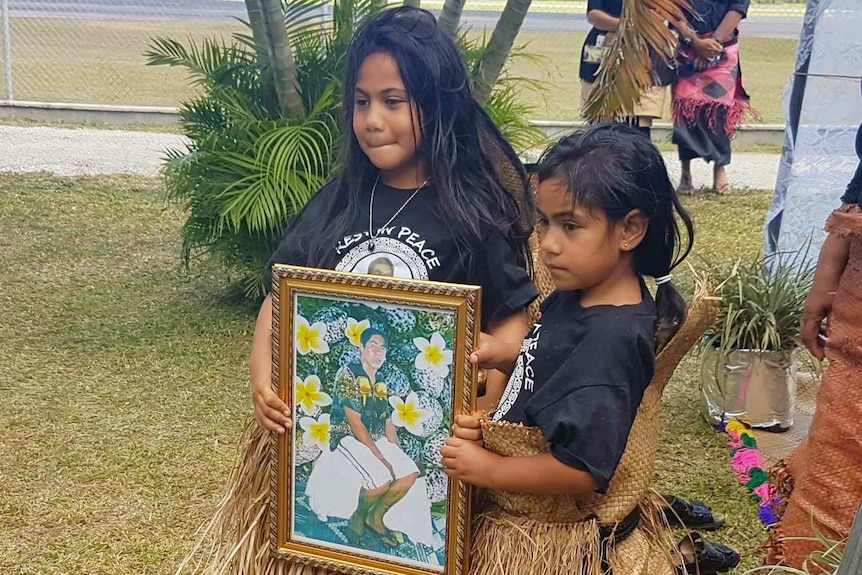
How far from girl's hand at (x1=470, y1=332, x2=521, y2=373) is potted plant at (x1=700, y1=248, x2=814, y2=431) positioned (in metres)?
2.12

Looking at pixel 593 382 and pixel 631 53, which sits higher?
pixel 631 53

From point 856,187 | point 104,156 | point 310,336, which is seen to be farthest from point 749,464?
point 104,156

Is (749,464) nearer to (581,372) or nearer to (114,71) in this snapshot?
(581,372)

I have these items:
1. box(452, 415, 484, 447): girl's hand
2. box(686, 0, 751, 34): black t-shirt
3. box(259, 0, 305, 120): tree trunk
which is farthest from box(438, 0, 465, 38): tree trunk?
box(686, 0, 751, 34): black t-shirt

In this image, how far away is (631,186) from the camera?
164cm

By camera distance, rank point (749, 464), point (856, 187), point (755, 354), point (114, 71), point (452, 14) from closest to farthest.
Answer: point (856, 187)
point (749, 464)
point (755, 354)
point (452, 14)
point (114, 71)

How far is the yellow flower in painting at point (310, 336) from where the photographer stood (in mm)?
1775

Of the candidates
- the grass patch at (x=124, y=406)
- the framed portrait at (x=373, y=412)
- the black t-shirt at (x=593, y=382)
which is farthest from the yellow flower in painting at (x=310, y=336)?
the grass patch at (x=124, y=406)

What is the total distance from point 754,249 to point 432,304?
5.14 m

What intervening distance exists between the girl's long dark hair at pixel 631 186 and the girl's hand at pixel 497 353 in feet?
0.89

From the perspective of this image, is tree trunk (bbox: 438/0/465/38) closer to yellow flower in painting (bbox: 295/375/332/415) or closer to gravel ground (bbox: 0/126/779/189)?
yellow flower in painting (bbox: 295/375/332/415)

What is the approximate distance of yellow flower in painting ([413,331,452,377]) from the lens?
1692 millimetres

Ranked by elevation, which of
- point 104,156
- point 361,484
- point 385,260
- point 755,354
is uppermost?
point 385,260

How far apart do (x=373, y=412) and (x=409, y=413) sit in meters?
0.07
